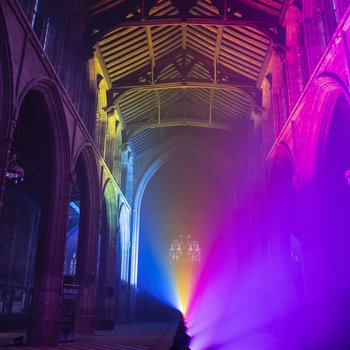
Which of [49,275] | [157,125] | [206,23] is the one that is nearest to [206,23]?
[206,23]

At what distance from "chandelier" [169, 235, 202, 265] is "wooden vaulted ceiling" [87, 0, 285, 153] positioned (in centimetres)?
997

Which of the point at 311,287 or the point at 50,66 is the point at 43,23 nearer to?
the point at 50,66

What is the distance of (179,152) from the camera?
2361cm

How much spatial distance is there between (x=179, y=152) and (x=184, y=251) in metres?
7.30

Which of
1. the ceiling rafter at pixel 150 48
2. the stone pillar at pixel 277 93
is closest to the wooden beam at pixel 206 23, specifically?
the stone pillar at pixel 277 93

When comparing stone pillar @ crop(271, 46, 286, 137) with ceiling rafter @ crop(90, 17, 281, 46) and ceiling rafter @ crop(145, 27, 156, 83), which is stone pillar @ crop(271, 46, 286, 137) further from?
ceiling rafter @ crop(145, 27, 156, 83)

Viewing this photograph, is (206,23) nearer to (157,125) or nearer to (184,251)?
(157,125)

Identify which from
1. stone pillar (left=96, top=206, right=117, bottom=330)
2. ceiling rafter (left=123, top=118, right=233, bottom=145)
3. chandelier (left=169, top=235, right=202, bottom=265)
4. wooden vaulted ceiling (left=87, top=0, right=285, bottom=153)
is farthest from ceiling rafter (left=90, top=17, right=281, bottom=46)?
chandelier (left=169, top=235, right=202, bottom=265)

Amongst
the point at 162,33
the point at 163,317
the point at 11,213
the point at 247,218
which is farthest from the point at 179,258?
the point at 162,33

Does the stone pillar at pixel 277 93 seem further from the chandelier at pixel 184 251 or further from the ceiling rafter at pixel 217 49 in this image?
the chandelier at pixel 184 251

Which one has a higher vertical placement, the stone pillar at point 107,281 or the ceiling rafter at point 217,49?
the ceiling rafter at point 217,49

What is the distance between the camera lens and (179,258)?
26016 millimetres

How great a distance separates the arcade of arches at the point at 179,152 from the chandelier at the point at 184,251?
0.29 metres

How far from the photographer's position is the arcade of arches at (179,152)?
9.03 metres
